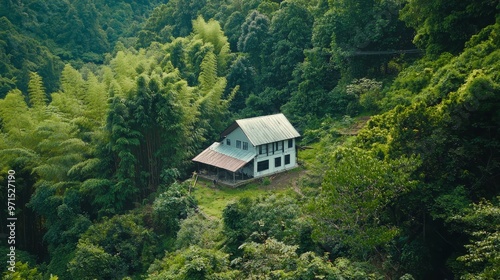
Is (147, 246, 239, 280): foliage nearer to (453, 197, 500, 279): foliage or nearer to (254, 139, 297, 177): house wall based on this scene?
(453, 197, 500, 279): foliage

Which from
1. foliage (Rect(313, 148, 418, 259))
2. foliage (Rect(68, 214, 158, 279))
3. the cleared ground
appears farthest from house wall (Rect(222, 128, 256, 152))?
foliage (Rect(313, 148, 418, 259))

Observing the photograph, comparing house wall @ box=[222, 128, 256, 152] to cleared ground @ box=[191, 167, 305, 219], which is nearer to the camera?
cleared ground @ box=[191, 167, 305, 219]

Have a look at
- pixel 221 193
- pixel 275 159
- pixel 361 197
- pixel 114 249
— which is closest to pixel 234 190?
pixel 221 193

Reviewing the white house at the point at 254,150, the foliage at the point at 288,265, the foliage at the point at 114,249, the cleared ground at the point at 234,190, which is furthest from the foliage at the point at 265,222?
the white house at the point at 254,150

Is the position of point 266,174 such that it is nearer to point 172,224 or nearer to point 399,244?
point 172,224

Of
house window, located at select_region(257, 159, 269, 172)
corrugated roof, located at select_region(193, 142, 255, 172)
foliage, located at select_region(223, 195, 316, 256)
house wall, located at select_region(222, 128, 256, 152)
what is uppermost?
house wall, located at select_region(222, 128, 256, 152)

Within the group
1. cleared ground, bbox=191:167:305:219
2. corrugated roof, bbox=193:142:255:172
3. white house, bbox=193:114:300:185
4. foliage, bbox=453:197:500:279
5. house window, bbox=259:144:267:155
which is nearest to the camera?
foliage, bbox=453:197:500:279

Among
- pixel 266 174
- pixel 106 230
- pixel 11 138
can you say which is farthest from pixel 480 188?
pixel 11 138
